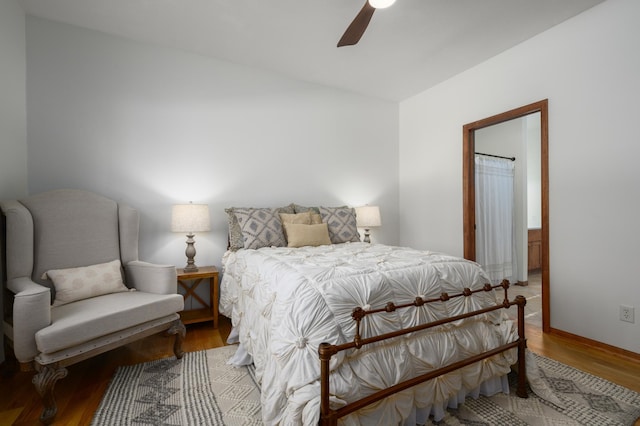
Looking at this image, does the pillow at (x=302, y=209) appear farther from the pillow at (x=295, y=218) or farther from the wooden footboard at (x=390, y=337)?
the wooden footboard at (x=390, y=337)

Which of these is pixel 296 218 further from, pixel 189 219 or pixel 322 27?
pixel 322 27

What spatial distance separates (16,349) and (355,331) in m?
1.77

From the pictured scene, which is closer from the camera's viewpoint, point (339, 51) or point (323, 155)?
point (339, 51)

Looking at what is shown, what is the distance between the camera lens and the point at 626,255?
230 centimetres

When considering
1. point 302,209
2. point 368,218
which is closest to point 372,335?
point 302,209

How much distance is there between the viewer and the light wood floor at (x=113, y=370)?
167 cm

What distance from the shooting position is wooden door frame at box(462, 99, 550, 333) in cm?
278

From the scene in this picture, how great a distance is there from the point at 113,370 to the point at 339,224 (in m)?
2.31

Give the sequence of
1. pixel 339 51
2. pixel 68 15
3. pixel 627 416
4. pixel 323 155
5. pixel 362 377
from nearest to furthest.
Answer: pixel 362 377
pixel 627 416
pixel 68 15
pixel 339 51
pixel 323 155

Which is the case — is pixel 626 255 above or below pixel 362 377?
above

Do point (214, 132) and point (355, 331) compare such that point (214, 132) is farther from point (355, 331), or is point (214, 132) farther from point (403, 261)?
point (355, 331)

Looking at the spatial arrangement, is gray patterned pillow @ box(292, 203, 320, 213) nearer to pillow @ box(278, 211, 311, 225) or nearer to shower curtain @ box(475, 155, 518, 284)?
pillow @ box(278, 211, 311, 225)

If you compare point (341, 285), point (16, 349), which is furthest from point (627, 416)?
point (16, 349)

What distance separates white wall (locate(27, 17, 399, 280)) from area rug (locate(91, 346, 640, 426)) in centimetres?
139
